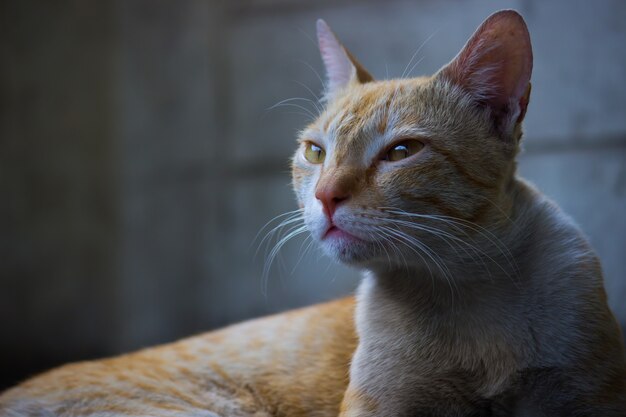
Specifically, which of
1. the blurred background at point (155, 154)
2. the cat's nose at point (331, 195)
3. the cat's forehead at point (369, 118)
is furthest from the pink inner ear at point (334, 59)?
the blurred background at point (155, 154)

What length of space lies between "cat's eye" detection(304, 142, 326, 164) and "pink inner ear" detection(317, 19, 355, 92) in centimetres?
34

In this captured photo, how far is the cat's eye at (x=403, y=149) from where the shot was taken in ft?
6.04

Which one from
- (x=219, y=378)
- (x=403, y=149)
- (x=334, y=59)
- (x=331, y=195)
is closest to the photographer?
(x=331, y=195)

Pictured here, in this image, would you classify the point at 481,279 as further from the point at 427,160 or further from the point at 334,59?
the point at 334,59

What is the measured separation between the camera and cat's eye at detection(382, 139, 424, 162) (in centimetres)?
184

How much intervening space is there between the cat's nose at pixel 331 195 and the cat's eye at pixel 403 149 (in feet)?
0.57

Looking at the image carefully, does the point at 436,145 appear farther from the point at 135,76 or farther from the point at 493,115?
the point at 135,76

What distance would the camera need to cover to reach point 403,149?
1.85m

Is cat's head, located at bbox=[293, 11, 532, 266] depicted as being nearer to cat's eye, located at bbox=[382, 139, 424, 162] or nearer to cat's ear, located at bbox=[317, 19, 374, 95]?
cat's eye, located at bbox=[382, 139, 424, 162]

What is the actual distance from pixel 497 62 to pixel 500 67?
0.05ft

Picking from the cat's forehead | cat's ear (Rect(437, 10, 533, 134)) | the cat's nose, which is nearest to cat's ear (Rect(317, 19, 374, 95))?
the cat's forehead

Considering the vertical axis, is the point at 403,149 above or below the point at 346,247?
above

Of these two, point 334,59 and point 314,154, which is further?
point 334,59

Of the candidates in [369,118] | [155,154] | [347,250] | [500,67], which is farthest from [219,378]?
[155,154]
